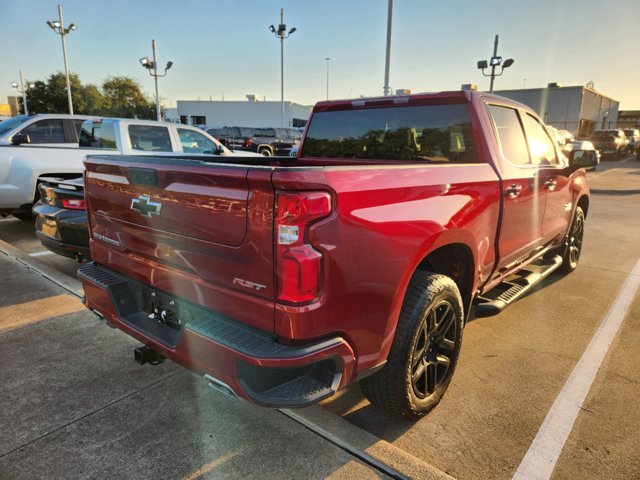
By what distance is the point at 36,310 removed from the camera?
410 cm

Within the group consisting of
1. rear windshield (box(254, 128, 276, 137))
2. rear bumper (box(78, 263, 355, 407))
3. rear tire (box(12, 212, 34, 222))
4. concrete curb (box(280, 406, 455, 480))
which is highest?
rear windshield (box(254, 128, 276, 137))

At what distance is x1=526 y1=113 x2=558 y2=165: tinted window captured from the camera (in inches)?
157

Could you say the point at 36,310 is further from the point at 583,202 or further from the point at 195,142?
the point at 583,202

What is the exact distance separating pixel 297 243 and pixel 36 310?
3.51 metres

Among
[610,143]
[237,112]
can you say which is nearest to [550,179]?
[610,143]

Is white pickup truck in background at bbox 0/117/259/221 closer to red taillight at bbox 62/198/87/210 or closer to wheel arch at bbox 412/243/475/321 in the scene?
red taillight at bbox 62/198/87/210

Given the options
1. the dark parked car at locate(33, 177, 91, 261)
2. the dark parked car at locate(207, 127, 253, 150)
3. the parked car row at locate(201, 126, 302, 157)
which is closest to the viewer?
the dark parked car at locate(33, 177, 91, 261)

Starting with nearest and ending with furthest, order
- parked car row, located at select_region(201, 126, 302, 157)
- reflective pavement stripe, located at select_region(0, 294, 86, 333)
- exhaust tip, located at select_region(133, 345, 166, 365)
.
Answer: exhaust tip, located at select_region(133, 345, 166, 365)
reflective pavement stripe, located at select_region(0, 294, 86, 333)
parked car row, located at select_region(201, 126, 302, 157)

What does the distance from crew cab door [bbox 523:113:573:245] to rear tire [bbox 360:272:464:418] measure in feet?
5.99

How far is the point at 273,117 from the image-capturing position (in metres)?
62.0

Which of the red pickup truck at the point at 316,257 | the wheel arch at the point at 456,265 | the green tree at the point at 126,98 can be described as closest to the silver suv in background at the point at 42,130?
the red pickup truck at the point at 316,257

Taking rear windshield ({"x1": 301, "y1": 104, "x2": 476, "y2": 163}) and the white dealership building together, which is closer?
rear windshield ({"x1": 301, "y1": 104, "x2": 476, "y2": 163})

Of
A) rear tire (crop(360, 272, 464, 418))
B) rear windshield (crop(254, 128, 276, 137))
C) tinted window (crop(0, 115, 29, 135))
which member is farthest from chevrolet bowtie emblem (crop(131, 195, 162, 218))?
rear windshield (crop(254, 128, 276, 137))

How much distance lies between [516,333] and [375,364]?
2.33m
